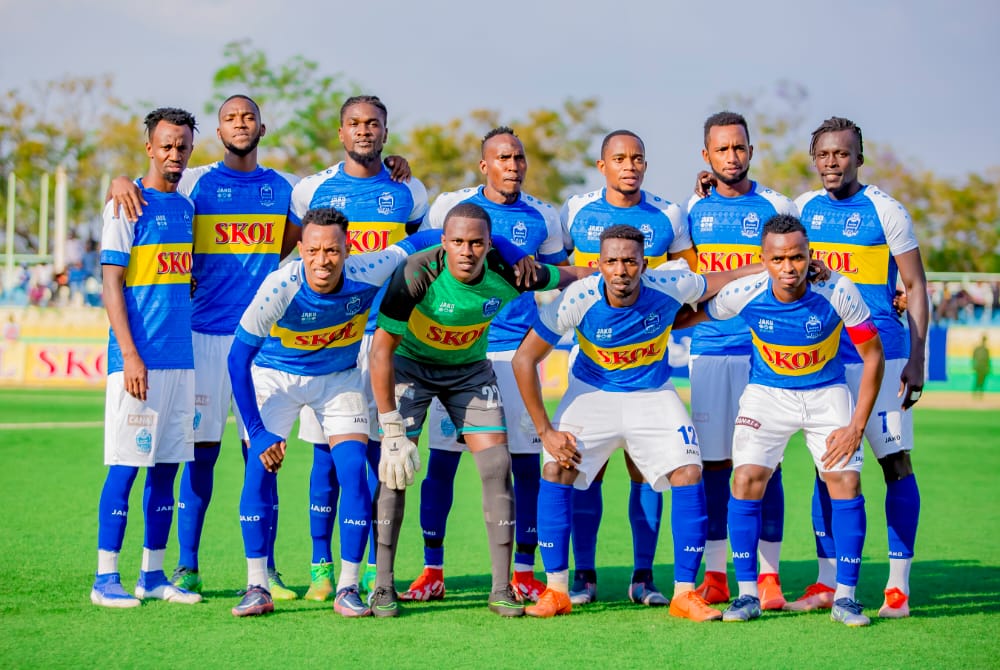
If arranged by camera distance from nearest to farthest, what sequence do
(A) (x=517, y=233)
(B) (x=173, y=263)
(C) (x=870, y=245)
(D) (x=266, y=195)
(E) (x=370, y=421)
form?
(B) (x=173, y=263) < (E) (x=370, y=421) < (C) (x=870, y=245) < (A) (x=517, y=233) < (D) (x=266, y=195)

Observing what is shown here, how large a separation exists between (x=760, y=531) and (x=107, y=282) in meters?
4.06

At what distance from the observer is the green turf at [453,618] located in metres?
5.34

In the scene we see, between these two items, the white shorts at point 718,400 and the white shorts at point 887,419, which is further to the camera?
the white shorts at point 718,400

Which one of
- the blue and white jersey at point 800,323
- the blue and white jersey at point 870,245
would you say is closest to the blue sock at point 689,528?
the blue and white jersey at point 800,323

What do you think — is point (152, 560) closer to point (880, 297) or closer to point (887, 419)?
point (887, 419)

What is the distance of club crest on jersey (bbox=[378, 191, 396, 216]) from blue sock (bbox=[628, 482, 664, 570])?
90.1 inches

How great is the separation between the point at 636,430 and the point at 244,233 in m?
2.70

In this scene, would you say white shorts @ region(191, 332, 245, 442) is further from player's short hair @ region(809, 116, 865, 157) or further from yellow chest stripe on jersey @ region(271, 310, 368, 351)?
player's short hair @ region(809, 116, 865, 157)

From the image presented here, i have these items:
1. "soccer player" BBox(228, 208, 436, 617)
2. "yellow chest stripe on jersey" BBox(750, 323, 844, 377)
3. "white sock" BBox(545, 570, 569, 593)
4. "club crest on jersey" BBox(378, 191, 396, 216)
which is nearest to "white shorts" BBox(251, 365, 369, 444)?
"soccer player" BBox(228, 208, 436, 617)

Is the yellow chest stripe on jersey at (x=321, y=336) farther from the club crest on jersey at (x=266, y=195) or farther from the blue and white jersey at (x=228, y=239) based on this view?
the club crest on jersey at (x=266, y=195)

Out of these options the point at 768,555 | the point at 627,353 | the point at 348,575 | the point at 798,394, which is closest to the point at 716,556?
the point at 768,555

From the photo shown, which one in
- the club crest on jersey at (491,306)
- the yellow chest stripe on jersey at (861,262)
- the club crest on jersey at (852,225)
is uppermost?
the club crest on jersey at (852,225)

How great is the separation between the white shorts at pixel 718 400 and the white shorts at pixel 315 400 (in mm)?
2032

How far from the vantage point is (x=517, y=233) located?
278 inches
